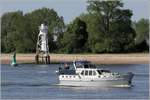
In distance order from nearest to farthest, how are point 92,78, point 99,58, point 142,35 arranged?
1. point 92,78
2. point 99,58
3. point 142,35

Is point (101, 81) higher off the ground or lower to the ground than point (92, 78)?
lower

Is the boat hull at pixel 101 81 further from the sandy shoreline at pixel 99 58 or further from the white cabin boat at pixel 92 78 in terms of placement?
the sandy shoreline at pixel 99 58

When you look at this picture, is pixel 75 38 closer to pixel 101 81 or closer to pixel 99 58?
pixel 99 58

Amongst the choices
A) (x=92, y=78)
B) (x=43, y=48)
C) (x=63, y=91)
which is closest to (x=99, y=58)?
(x=43, y=48)

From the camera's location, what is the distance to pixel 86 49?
134250 millimetres

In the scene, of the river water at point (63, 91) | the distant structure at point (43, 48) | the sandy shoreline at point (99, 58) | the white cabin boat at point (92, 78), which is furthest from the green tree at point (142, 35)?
the white cabin boat at point (92, 78)

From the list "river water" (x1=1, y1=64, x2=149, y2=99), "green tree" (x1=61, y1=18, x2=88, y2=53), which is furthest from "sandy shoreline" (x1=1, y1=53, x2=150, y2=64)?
"river water" (x1=1, y1=64, x2=149, y2=99)

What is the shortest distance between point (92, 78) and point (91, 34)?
238 ft

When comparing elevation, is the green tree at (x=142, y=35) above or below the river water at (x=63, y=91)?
above

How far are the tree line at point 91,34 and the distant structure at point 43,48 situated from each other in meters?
15.2

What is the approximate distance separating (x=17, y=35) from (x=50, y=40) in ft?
20.2

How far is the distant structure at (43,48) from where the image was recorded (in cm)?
11156

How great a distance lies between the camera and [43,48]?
112 m

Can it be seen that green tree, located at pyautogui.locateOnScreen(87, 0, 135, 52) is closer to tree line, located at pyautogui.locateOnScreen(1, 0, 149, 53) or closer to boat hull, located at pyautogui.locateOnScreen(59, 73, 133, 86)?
tree line, located at pyautogui.locateOnScreen(1, 0, 149, 53)
